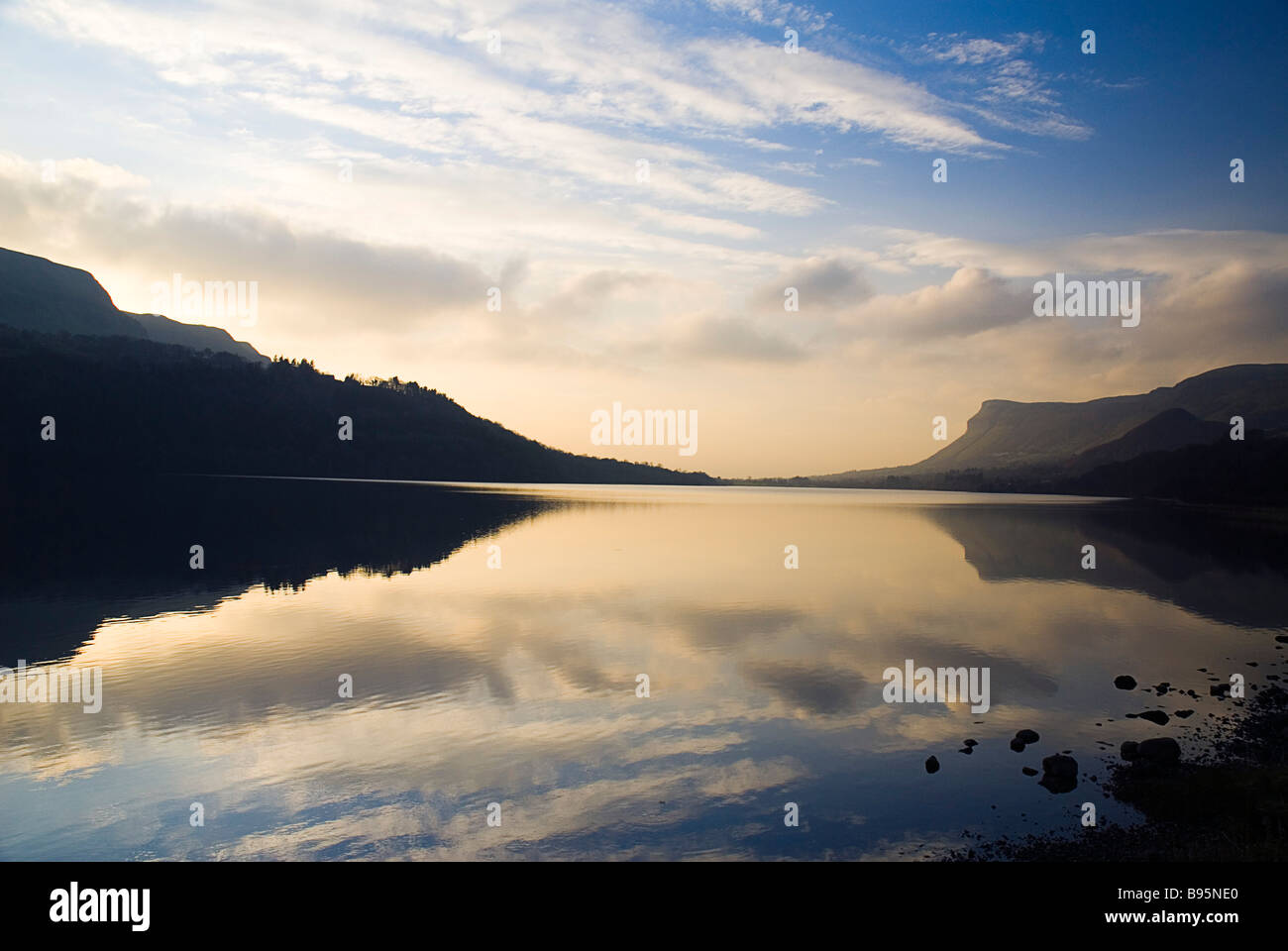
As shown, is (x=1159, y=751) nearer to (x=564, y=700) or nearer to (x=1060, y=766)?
(x=1060, y=766)

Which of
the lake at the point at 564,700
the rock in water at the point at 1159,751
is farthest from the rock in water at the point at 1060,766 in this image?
the rock in water at the point at 1159,751

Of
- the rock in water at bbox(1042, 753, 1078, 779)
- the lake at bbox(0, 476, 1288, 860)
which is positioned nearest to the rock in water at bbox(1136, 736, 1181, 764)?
the lake at bbox(0, 476, 1288, 860)

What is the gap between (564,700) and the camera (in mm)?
25266

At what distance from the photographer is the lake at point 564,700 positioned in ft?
51.1

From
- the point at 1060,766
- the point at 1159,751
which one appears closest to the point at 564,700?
the point at 1060,766

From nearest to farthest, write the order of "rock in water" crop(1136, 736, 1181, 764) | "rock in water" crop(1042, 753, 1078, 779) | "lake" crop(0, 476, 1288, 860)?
"lake" crop(0, 476, 1288, 860) → "rock in water" crop(1042, 753, 1078, 779) → "rock in water" crop(1136, 736, 1181, 764)

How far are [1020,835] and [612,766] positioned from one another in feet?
32.3

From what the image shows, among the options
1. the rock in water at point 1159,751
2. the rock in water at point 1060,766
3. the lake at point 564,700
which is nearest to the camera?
the lake at point 564,700

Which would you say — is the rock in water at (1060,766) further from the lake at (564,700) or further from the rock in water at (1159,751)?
the rock in water at (1159,751)

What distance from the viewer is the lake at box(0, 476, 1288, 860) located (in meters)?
15.6

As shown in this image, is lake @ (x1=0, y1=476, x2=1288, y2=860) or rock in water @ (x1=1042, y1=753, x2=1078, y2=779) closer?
lake @ (x1=0, y1=476, x2=1288, y2=860)

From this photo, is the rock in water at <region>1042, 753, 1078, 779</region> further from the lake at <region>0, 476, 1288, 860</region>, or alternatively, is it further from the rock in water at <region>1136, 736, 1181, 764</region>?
the rock in water at <region>1136, 736, 1181, 764</region>
